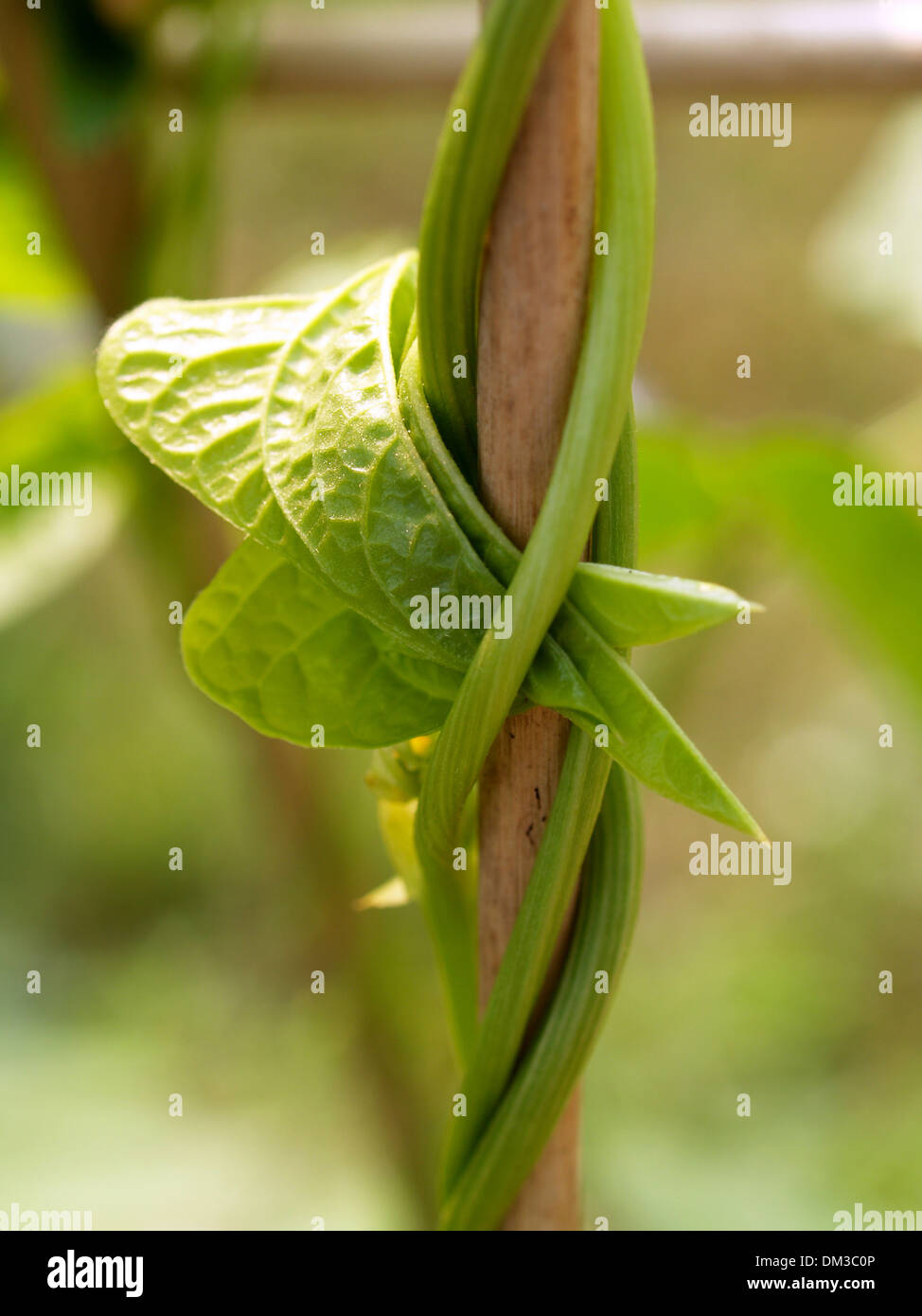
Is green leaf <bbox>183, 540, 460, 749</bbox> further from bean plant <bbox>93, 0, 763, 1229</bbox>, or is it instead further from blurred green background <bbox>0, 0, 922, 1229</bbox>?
blurred green background <bbox>0, 0, 922, 1229</bbox>

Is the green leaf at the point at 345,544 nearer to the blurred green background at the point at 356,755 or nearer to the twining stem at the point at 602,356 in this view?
the twining stem at the point at 602,356

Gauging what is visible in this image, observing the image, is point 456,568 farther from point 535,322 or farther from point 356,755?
point 356,755

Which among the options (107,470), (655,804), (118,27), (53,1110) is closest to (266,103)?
(118,27)

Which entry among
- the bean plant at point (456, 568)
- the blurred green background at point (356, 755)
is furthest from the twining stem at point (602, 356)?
the blurred green background at point (356, 755)

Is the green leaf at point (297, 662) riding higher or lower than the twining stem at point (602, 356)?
lower

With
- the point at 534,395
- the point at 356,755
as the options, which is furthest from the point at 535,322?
the point at 356,755

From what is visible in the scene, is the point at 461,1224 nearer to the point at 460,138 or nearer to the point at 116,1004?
the point at 460,138

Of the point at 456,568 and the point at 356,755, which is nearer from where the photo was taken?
the point at 456,568
